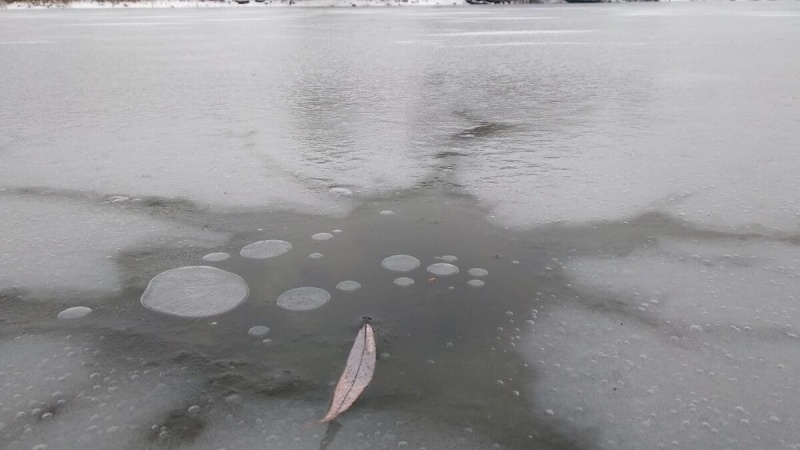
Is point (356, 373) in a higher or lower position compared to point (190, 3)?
lower

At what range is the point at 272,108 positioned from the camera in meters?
5.46

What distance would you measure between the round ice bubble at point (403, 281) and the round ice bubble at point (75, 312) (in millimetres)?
1019

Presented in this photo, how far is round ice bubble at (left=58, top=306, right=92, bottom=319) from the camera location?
6.24 feet

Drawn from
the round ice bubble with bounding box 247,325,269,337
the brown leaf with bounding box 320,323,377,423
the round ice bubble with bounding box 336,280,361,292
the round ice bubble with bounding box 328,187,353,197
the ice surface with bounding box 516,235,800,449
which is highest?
the round ice bubble with bounding box 328,187,353,197

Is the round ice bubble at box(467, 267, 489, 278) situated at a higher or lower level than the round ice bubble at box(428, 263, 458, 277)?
lower

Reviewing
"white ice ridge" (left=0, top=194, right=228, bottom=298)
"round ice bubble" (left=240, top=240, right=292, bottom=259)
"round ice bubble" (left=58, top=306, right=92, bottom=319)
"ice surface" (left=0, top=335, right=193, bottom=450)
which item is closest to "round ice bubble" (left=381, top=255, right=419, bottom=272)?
"round ice bubble" (left=240, top=240, right=292, bottom=259)

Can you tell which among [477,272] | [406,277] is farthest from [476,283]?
[406,277]

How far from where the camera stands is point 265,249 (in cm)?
241

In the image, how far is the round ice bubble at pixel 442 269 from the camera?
→ 7.11ft

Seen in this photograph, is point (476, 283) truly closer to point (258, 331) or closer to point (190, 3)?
point (258, 331)

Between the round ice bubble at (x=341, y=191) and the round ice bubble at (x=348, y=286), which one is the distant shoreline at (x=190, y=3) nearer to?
the round ice bubble at (x=341, y=191)

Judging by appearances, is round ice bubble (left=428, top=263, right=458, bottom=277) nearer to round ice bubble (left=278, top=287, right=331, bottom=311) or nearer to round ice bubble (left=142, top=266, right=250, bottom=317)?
round ice bubble (left=278, top=287, right=331, bottom=311)

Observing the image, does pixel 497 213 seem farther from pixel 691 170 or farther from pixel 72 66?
pixel 72 66

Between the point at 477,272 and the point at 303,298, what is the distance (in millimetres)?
640
